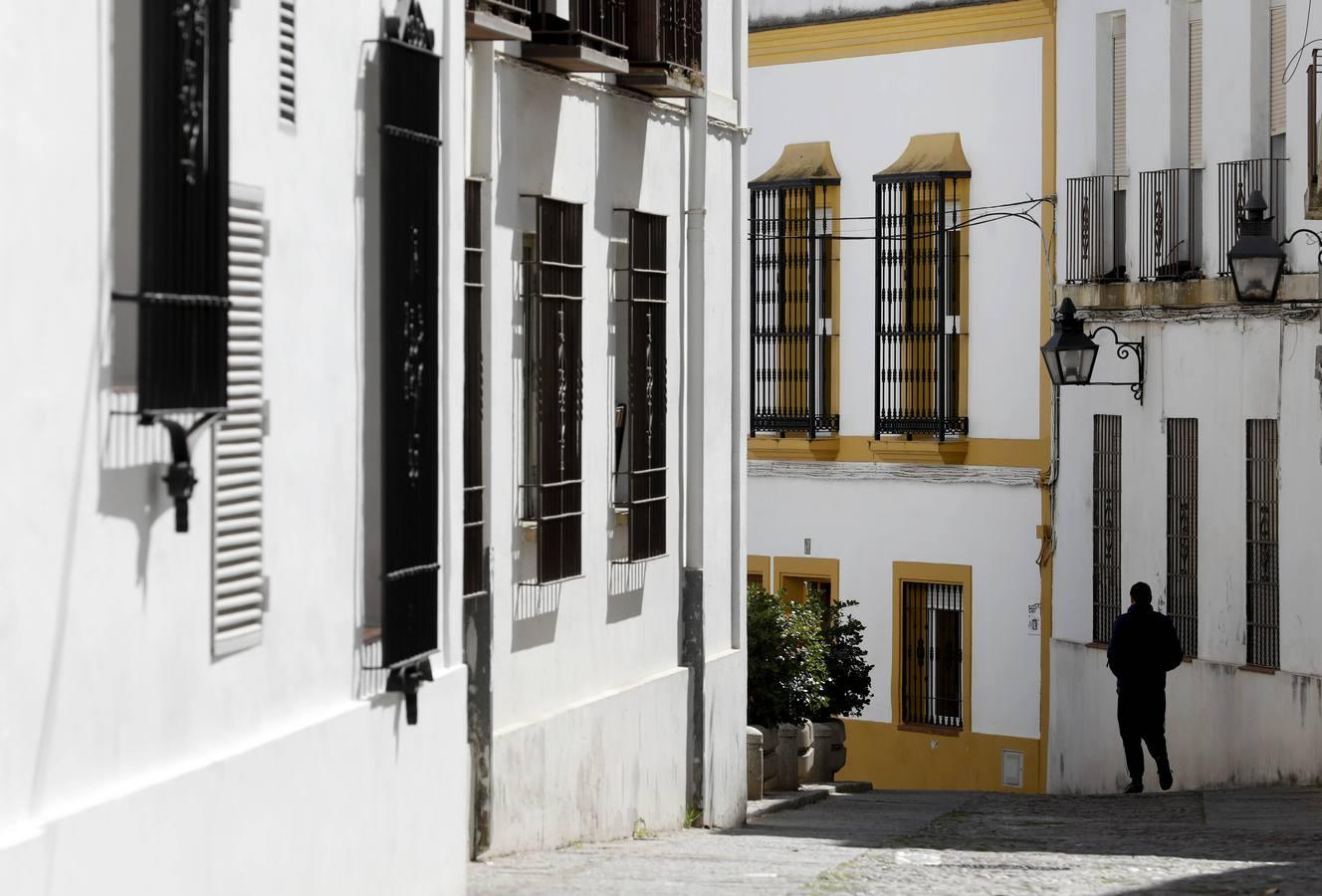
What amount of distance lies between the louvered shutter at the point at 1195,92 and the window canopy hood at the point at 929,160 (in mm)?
3734

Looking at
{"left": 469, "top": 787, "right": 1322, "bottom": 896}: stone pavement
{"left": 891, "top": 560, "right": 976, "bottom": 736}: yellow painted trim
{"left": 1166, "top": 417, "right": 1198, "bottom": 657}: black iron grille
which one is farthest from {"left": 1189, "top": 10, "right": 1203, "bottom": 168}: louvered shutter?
{"left": 469, "top": 787, "right": 1322, "bottom": 896}: stone pavement

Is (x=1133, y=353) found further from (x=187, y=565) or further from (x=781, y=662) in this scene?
(x=187, y=565)

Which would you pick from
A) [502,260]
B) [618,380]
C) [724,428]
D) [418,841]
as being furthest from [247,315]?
[724,428]

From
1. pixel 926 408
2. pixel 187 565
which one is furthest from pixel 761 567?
pixel 187 565

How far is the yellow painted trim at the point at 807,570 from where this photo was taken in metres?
25.8

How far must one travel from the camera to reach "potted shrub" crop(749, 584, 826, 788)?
1675 centimetres

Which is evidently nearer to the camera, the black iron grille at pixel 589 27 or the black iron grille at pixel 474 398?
the black iron grille at pixel 474 398

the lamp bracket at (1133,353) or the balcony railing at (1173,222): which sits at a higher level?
the balcony railing at (1173,222)

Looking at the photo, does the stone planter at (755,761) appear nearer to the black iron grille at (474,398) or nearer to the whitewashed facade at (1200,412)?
the whitewashed facade at (1200,412)

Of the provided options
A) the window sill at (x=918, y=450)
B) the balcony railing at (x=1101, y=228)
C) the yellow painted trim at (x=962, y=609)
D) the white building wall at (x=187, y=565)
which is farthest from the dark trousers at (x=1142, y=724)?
the white building wall at (x=187, y=565)

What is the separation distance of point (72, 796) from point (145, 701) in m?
0.53

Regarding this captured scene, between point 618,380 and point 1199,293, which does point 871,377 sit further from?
point 618,380

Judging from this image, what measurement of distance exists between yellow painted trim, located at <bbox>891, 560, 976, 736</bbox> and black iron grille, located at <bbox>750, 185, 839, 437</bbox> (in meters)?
1.99

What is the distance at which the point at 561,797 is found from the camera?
11672mm
